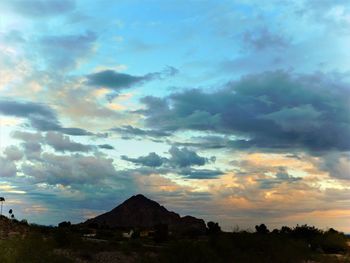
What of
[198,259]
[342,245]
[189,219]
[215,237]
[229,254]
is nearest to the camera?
[198,259]

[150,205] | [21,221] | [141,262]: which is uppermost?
[150,205]

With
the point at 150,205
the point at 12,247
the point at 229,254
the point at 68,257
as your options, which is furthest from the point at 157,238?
the point at 150,205

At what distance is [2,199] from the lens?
6000 centimetres

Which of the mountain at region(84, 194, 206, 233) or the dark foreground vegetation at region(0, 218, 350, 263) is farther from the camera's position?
the mountain at region(84, 194, 206, 233)

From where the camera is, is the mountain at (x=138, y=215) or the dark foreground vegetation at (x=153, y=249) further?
the mountain at (x=138, y=215)

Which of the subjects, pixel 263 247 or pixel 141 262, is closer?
pixel 141 262

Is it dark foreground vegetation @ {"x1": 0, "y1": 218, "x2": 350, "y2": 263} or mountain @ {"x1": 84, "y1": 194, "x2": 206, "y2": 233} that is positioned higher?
mountain @ {"x1": 84, "y1": 194, "x2": 206, "y2": 233}

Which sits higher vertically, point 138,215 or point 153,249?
point 138,215

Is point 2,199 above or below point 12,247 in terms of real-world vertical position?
above

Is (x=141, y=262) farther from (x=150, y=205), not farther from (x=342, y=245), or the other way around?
(x=150, y=205)

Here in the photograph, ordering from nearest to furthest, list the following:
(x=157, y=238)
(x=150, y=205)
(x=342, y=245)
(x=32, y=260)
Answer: (x=32, y=260) → (x=157, y=238) → (x=342, y=245) → (x=150, y=205)

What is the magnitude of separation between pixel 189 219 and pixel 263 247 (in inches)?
2863

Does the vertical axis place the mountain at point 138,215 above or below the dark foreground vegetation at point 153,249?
above

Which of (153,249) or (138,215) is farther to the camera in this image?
(138,215)
